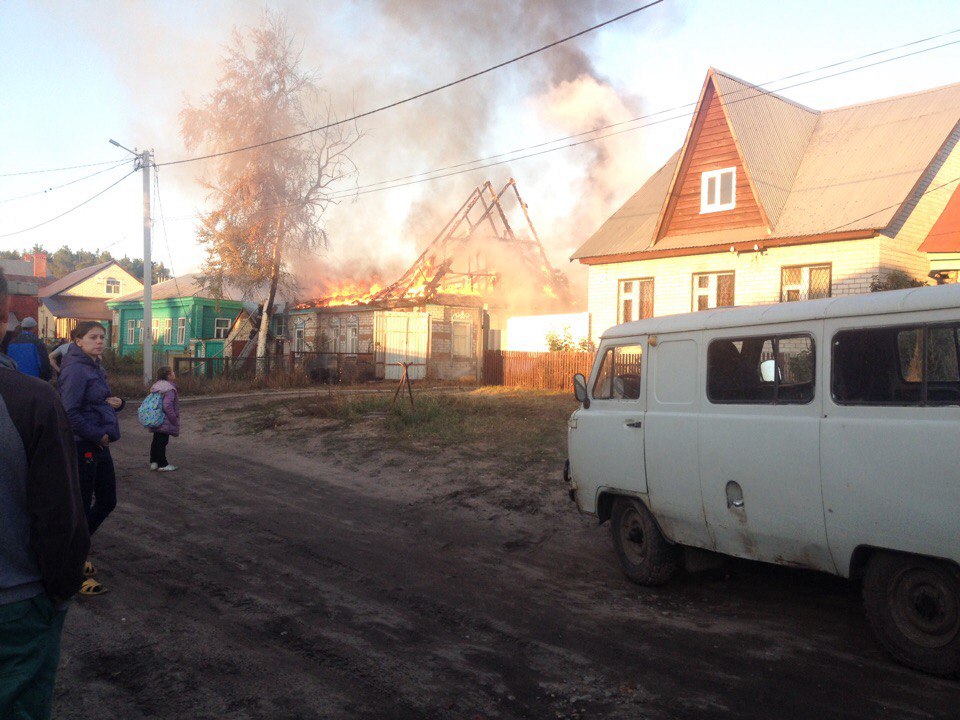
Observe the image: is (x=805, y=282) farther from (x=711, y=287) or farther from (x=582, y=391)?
(x=582, y=391)

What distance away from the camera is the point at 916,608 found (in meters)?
4.49

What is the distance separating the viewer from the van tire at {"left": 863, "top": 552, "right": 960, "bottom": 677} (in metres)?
4.30

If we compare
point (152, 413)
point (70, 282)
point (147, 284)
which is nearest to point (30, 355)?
point (152, 413)

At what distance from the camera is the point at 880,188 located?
17.2 m

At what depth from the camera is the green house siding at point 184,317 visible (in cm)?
4375

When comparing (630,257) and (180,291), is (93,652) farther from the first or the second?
(180,291)

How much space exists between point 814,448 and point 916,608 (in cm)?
107

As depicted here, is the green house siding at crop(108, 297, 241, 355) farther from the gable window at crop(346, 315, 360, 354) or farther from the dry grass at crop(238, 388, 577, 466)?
the dry grass at crop(238, 388, 577, 466)

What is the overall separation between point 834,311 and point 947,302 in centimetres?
71

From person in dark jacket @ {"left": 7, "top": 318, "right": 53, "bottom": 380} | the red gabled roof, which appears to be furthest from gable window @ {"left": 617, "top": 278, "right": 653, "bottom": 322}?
person in dark jacket @ {"left": 7, "top": 318, "right": 53, "bottom": 380}

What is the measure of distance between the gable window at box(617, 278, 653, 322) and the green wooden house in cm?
2530

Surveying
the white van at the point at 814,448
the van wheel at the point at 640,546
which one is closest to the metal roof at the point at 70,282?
the van wheel at the point at 640,546

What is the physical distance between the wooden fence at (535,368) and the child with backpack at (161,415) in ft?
40.3

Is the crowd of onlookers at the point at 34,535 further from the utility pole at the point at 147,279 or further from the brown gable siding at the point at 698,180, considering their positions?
the utility pole at the point at 147,279
